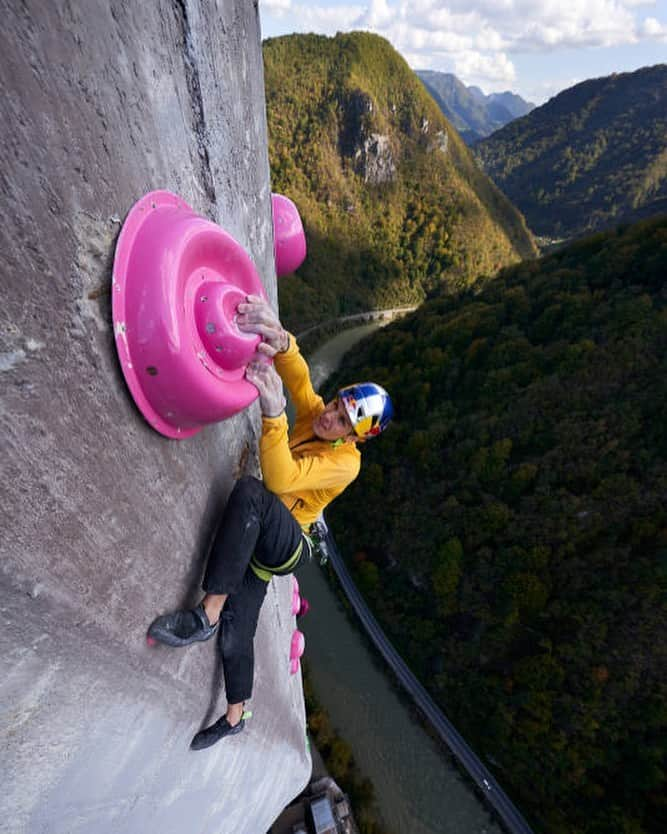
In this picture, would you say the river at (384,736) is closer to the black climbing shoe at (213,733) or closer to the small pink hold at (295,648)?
the small pink hold at (295,648)

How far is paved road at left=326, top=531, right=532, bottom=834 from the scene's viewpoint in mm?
13752

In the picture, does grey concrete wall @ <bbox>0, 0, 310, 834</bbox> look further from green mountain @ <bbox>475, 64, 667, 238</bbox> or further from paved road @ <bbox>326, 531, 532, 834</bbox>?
green mountain @ <bbox>475, 64, 667, 238</bbox>

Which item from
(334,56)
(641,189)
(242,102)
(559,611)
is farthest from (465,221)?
(242,102)

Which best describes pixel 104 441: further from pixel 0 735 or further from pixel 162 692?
pixel 162 692

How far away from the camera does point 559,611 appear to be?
1434 cm

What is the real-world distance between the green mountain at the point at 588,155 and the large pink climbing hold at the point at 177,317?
93219mm

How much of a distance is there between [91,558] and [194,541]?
2.24ft

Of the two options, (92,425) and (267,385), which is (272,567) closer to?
(267,385)

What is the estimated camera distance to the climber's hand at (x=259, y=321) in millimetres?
1663

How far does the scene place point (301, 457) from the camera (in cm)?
301

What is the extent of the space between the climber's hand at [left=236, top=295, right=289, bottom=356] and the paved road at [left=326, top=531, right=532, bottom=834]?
17.7 metres

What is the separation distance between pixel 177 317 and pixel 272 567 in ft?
5.50

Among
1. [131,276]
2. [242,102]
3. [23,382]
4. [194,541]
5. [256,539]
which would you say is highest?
[242,102]

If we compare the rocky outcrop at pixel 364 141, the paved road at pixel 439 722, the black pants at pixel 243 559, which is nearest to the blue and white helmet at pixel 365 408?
the black pants at pixel 243 559
